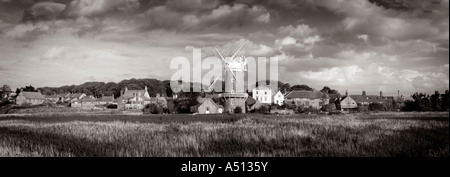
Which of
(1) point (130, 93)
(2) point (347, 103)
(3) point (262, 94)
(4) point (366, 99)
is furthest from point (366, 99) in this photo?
(1) point (130, 93)

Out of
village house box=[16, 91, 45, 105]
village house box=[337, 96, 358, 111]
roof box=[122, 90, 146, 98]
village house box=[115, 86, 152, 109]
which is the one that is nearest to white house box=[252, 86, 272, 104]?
village house box=[337, 96, 358, 111]

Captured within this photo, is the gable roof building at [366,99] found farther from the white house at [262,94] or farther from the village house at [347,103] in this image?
the white house at [262,94]

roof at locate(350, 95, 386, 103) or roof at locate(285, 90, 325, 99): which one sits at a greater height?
roof at locate(285, 90, 325, 99)

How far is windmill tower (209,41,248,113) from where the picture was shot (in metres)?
68.2

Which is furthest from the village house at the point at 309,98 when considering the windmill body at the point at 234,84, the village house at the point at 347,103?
the windmill body at the point at 234,84

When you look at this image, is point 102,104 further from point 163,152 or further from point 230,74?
point 163,152

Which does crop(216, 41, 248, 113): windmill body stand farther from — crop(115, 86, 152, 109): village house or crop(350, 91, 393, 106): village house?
crop(350, 91, 393, 106): village house

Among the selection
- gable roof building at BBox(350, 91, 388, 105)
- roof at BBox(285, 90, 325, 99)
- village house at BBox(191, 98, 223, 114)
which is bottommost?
village house at BBox(191, 98, 223, 114)

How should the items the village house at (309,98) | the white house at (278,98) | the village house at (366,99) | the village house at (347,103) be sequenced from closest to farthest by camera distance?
the village house at (347,103) < the village house at (309,98) < the white house at (278,98) < the village house at (366,99)

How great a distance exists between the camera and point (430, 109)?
3169 inches

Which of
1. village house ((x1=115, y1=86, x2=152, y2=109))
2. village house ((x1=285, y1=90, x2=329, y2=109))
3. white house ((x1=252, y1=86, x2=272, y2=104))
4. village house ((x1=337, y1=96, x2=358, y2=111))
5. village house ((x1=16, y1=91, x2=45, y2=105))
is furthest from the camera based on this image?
white house ((x1=252, y1=86, x2=272, y2=104))

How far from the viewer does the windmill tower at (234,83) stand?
224 feet

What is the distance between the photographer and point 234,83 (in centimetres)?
7069

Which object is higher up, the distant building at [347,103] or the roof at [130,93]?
the roof at [130,93]
